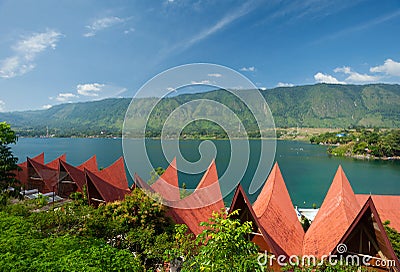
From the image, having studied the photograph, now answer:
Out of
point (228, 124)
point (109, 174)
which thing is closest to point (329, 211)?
point (228, 124)

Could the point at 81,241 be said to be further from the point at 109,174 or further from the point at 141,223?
the point at 109,174

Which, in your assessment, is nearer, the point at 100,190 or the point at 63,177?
the point at 100,190

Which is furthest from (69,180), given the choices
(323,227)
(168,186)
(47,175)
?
(323,227)

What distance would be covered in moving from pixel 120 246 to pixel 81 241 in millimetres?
2574

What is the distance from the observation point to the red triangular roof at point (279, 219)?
28.0ft

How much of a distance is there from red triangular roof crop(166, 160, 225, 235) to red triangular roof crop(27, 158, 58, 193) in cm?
1234

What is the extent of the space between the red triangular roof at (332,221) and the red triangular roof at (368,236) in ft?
1.29

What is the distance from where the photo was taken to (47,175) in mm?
18766

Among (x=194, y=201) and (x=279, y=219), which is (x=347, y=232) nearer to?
(x=279, y=219)

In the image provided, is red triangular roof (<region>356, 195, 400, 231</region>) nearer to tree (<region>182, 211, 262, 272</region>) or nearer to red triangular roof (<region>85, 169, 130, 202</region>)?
tree (<region>182, 211, 262, 272</region>)

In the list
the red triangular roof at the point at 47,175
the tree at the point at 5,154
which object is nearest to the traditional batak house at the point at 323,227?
the tree at the point at 5,154

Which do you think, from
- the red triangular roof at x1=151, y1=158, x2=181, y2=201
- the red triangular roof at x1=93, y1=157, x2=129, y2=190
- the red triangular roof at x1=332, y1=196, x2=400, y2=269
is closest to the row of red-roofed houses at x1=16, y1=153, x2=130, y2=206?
the red triangular roof at x1=93, y1=157, x2=129, y2=190

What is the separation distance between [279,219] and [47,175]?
1664cm

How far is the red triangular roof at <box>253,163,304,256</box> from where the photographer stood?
28.0 feet
